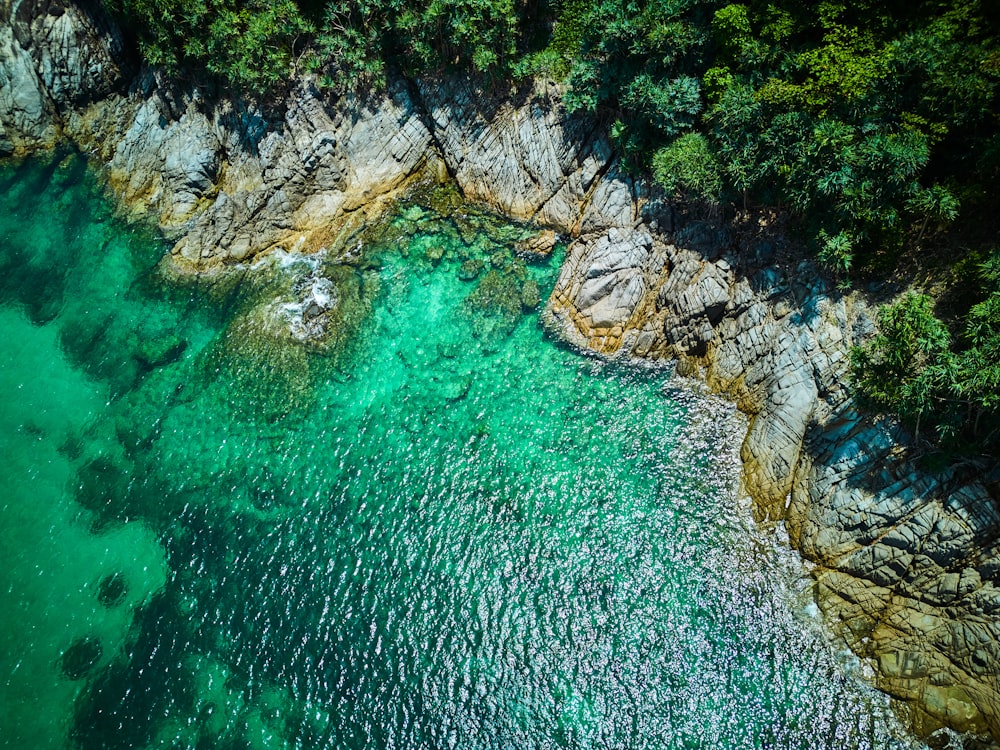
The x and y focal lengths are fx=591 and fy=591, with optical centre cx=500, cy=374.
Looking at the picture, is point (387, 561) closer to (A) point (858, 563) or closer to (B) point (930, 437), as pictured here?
(A) point (858, 563)

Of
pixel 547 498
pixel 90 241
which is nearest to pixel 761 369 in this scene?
pixel 547 498

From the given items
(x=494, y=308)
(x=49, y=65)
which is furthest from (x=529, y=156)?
(x=49, y=65)

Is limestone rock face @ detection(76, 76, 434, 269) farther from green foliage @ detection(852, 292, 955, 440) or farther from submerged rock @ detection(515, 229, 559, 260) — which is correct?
green foliage @ detection(852, 292, 955, 440)

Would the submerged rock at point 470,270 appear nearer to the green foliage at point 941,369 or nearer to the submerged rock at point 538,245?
the submerged rock at point 538,245

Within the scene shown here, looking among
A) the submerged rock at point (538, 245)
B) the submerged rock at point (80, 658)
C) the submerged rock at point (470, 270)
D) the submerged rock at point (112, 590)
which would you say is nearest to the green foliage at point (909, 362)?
the submerged rock at point (538, 245)

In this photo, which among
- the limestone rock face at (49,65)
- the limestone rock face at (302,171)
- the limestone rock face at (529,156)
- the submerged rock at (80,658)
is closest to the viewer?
the submerged rock at (80,658)

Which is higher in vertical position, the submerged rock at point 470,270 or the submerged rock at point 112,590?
the submerged rock at point 470,270

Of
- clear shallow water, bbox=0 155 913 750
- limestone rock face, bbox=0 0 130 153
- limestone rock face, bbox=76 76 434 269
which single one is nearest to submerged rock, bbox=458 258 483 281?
clear shallow water, bbox=0 155 913 750
